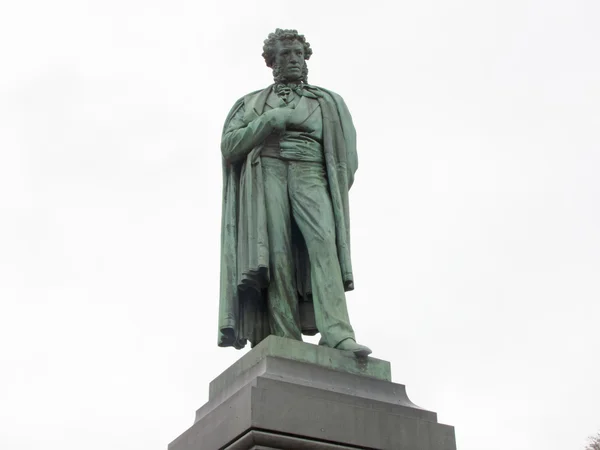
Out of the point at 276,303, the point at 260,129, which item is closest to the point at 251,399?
the point at 276,303

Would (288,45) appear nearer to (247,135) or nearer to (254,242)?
(247,135)

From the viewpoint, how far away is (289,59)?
438 inches

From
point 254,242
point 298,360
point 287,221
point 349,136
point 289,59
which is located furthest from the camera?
point 289,59

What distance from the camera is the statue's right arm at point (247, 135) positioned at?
1026 centimetres

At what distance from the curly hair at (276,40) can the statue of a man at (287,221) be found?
628 mm

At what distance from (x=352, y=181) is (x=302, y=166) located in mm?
792

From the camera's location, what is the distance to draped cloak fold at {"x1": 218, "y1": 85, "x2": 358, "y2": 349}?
32.2ft

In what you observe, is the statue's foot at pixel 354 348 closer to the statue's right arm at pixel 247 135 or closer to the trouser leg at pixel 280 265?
the trouser leg at pixel 280 265

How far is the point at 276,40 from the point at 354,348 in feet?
13.7

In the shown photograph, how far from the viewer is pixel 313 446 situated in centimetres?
808

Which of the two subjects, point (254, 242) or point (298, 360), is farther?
point (254, 242)

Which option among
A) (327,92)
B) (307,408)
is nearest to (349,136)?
(327,92)

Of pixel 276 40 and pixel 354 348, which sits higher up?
pixel 276 40

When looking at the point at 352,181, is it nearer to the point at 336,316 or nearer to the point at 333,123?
the point at 333,123
